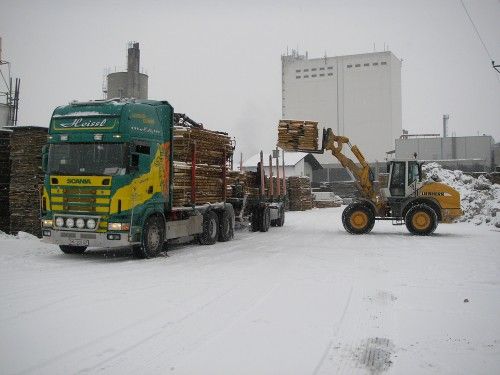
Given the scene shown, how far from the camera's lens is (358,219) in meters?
18.2

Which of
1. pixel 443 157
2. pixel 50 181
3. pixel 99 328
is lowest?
pixel 99 328

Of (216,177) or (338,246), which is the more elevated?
(216,177)

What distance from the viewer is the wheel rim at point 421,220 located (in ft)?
57.2

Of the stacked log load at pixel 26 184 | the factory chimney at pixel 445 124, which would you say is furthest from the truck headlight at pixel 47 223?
the factory chimney at pixel 445 124

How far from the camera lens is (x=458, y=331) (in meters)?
5.50

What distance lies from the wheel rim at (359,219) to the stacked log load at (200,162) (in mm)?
5899

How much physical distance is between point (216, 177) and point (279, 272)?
6482 millimetres

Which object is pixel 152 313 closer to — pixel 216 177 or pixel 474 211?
pixel 216 177

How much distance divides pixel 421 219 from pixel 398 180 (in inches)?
72.3

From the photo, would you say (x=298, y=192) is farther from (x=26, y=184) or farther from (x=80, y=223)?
(x=80, y=223)

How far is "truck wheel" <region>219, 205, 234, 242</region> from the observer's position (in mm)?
15312

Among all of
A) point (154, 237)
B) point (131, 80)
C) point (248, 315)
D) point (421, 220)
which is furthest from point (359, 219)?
point (131, 80)

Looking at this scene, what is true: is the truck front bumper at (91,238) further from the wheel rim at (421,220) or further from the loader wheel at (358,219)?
the wheel rim at (421,220)

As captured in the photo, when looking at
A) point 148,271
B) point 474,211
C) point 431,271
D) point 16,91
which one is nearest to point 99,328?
point 148,271
